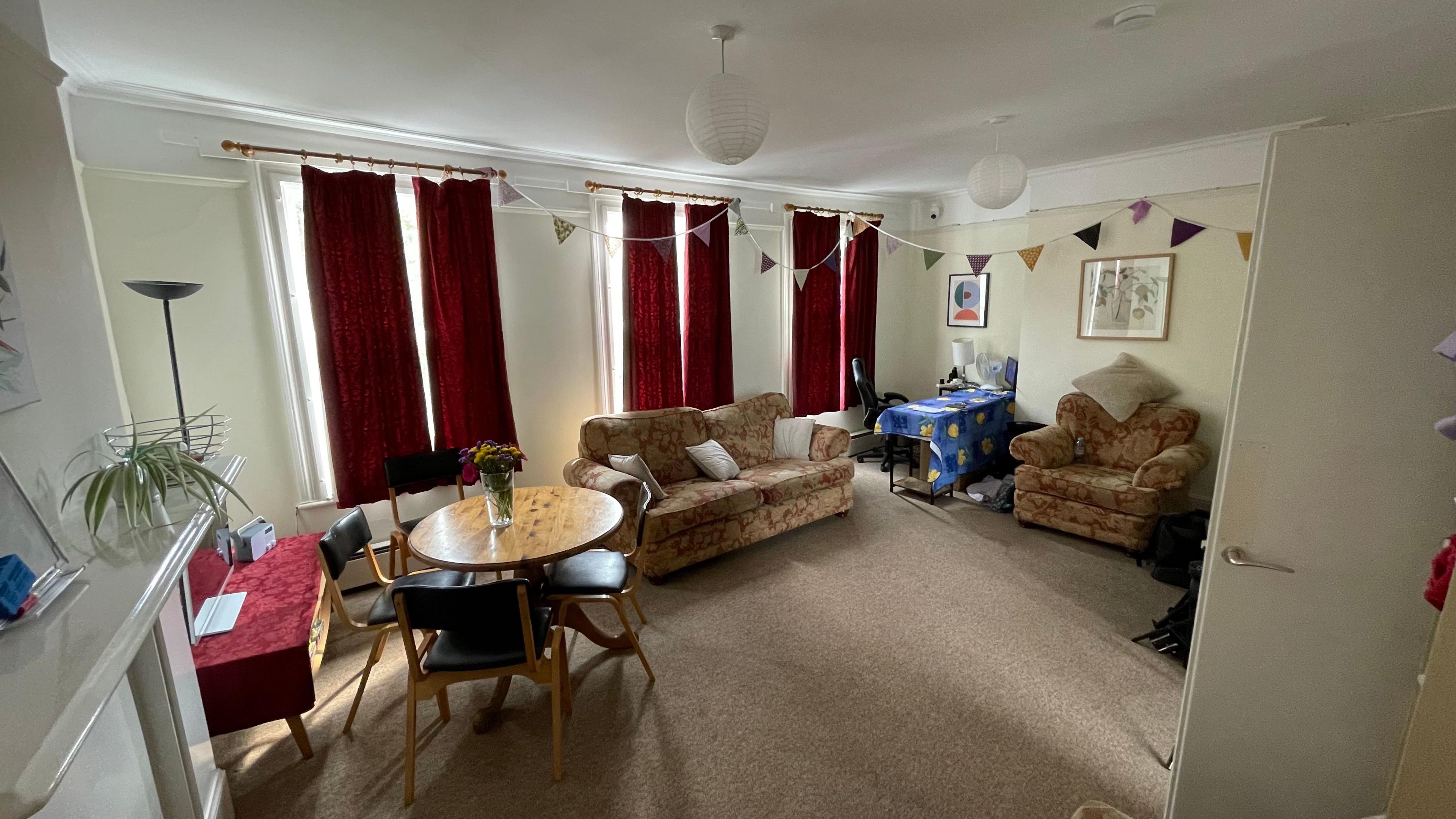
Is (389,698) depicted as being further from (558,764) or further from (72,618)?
(72,618)

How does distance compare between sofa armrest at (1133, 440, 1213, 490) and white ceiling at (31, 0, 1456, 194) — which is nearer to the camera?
white ceiling at (31, 0, 1456, 194)

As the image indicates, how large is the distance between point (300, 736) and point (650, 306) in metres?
2.98

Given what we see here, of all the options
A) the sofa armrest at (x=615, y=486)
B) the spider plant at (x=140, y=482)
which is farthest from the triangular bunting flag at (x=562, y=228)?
the spider plant at (x=140, y=482)

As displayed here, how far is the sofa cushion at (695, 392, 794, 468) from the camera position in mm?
4281

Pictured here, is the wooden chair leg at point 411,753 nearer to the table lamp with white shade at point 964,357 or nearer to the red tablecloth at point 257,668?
the red tablecloth at point 257,668

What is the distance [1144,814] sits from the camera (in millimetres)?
1796

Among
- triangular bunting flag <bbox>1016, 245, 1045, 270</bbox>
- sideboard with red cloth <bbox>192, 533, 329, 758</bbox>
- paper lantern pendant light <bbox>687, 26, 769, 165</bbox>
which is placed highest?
paper lantern pendant light <bbox>687, 26, 769, 165</bbox>

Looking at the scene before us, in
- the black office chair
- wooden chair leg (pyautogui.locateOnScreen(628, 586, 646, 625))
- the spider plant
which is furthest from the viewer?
the black office chair

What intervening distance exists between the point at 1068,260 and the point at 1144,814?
3786 millimetres

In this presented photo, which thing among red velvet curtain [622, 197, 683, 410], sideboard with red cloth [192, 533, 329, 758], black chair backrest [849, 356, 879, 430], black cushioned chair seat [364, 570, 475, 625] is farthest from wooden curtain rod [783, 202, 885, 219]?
sideboard with red cloth [192, 533, 329, 758]

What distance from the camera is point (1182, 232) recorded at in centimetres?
379

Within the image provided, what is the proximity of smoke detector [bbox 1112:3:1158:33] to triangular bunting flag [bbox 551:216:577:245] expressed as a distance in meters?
2.73

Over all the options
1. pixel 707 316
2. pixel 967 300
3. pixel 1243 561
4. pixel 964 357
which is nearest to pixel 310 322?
pixel 707 316

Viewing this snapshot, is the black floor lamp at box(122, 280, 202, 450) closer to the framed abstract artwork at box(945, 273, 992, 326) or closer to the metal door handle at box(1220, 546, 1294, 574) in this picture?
the metal door handle at box(1220, 546, 1294, 574)
